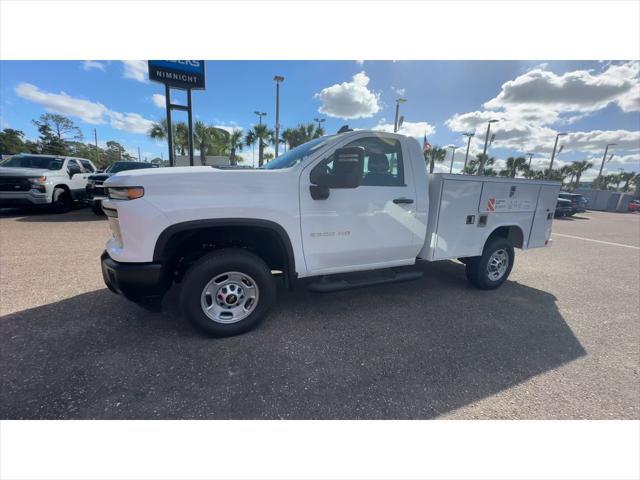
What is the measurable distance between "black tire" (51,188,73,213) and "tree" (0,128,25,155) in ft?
179

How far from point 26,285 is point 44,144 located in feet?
228

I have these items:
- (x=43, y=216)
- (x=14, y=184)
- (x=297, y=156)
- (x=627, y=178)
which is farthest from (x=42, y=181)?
(x=627, y=178)

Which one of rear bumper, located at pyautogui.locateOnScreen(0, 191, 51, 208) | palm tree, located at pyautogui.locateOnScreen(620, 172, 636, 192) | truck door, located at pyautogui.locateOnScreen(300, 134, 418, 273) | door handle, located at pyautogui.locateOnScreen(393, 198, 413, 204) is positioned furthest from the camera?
palm tree, located at pyautogui.locateOnScreen(620, 172, 636, 192)

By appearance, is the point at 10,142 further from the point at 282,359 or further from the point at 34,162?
the point at 282,359

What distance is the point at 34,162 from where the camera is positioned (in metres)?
9.89

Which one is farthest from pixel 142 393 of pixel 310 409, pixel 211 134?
pixel 211 134

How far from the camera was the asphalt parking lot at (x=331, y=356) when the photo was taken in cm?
204

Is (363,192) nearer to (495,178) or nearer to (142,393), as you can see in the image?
(495,178)

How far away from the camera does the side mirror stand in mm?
2646

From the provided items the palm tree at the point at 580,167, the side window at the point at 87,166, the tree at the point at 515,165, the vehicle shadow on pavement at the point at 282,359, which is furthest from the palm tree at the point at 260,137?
the palm tree at the point at 580,167

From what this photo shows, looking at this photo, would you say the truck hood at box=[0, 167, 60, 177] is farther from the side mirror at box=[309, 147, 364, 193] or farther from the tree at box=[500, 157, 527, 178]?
the tree at box=[500, 157, 527, 178]

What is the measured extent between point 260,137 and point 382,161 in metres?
38.0

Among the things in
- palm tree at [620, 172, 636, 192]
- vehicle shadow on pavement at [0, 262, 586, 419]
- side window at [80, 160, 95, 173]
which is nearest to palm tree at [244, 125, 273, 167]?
side window at [80, 160, 95, 173]

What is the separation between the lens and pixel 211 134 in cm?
3278
